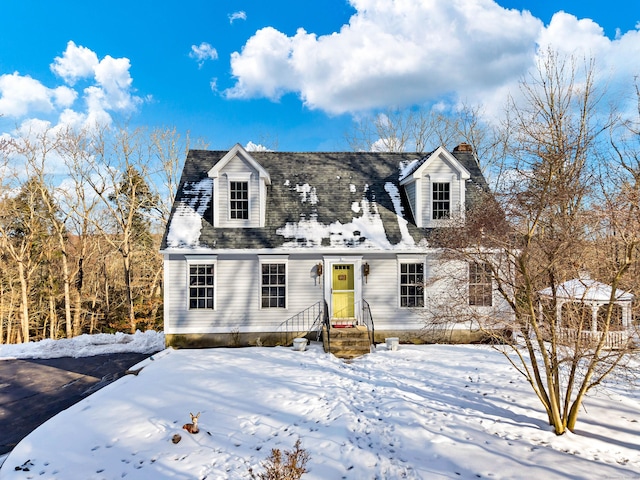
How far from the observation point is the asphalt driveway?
6934 millimetres

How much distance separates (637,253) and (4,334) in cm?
3244

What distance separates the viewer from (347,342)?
1082 cm

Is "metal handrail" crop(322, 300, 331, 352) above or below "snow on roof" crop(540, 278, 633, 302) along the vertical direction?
below

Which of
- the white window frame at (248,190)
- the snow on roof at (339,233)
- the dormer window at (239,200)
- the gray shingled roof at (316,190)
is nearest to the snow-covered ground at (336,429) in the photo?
the snow on roof at (339,233)

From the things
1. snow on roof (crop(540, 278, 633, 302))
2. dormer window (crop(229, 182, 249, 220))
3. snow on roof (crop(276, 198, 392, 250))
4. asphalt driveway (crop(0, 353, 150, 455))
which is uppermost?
dormer window (crop(229, 182, 249, 220))

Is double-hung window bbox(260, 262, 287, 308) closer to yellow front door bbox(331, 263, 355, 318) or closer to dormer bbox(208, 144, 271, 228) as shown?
dormer bbox(208, 144, 271, 228)

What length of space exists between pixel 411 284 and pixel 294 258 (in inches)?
171

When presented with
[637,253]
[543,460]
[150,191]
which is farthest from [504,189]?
[150,191]

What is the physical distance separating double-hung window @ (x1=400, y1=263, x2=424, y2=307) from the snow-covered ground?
11.2 ft

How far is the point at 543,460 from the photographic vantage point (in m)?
4.98

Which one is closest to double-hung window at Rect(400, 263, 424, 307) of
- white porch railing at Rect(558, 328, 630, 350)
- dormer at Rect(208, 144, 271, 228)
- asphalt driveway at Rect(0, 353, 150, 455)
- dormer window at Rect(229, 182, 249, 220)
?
dormer at Rect(208, 144, 271, 228)

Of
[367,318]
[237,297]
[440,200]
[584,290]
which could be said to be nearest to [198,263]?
[237,297]

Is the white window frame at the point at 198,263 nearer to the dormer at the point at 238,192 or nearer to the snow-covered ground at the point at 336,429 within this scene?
the dormer at the point at 238,192

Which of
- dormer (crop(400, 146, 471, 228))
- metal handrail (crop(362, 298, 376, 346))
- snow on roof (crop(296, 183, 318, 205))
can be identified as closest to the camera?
metal handrail (crop(362, 298, 376, 346))
